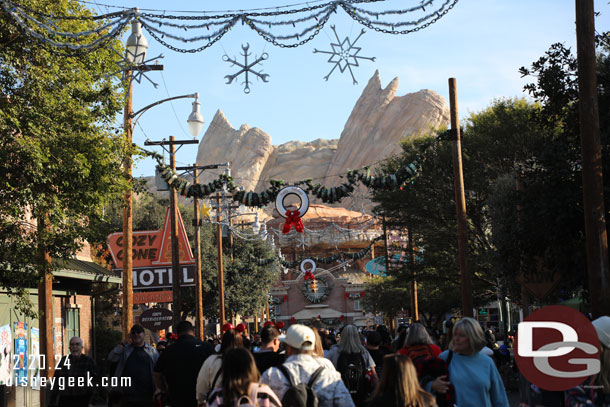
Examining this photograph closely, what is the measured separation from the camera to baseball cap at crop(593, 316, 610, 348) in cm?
653

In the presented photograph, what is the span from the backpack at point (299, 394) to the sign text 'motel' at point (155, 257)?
19.3 metres

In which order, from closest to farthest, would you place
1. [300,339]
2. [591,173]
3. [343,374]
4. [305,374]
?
1. [305,374]
2. [300,339]
3. [343,374]
4. [591,173]

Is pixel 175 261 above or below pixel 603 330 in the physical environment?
above

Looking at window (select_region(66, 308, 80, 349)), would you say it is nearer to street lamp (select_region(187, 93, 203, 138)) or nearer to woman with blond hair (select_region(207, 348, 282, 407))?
street lamp (select_region(187, 93, 203, 138))

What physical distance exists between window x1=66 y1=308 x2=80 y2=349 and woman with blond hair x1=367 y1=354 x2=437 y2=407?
21828mm

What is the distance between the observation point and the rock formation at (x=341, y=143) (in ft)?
450

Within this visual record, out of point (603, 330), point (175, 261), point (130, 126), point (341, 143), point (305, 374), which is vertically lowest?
point (305, 374)

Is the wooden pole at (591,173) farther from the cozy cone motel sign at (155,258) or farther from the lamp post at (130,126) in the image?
the cozy cone motel sign at (155,258)

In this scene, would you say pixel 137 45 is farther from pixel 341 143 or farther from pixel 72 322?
pixel 341 143

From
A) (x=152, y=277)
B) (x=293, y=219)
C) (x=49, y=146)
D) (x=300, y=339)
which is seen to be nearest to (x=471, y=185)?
(x=293, y=219)

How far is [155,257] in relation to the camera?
94.4 ft

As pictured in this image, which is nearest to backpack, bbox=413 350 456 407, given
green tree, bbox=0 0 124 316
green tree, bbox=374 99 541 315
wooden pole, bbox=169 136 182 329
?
green tree, bbox=0 0 124 316

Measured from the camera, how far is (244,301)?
50469 millimetres
